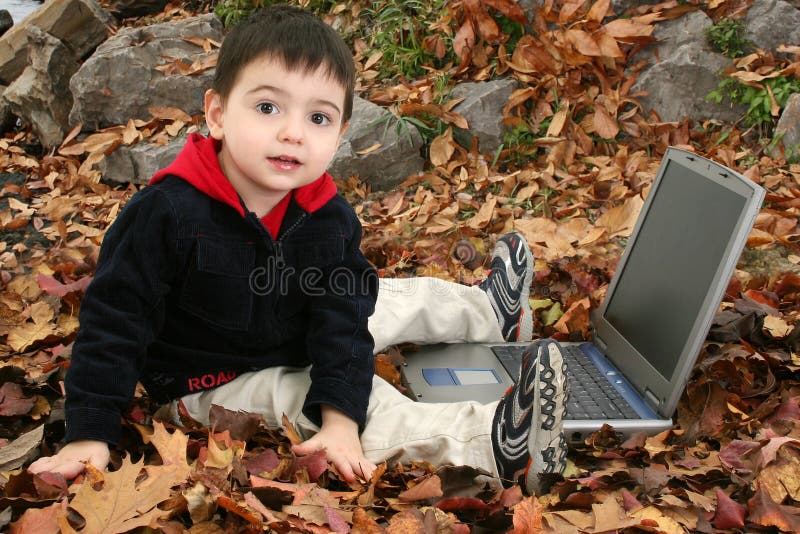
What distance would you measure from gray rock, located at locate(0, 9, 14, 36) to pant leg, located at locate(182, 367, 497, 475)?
5574 mm

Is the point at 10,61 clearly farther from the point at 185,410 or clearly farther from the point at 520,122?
the point at 185,410

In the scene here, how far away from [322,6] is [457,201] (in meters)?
2.46

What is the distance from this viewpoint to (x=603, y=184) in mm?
3641

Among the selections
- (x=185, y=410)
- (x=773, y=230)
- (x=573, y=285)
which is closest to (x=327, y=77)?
(x=185, y=410)

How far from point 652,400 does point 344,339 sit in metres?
0.84

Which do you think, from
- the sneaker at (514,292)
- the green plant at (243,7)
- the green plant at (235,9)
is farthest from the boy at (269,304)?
the green plant at (235,9)

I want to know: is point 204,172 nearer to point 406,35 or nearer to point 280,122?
point 280,122

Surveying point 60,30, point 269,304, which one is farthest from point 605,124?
point 60,30

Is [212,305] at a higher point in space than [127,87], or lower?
higher

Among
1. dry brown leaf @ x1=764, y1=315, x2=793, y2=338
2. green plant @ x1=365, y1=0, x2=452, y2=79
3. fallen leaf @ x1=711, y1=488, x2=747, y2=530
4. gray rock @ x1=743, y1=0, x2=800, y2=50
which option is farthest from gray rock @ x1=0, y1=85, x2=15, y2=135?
fallen leaf @ x1=711, y1=488, x2=747, y2=530

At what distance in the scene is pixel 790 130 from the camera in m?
3.63

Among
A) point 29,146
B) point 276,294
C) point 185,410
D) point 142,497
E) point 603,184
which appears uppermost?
point 603,184

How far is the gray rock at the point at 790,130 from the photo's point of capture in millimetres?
3596

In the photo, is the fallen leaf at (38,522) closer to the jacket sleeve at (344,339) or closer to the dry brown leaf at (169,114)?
the jacket sleeve at (344,339)
